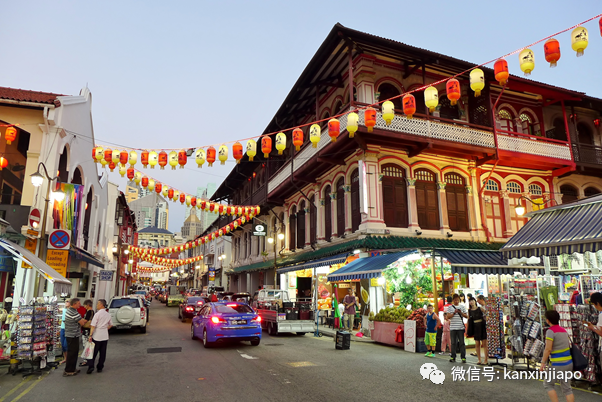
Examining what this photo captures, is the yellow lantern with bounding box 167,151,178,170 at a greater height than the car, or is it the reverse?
the yellow lantern with bounding box 167,151,178,170

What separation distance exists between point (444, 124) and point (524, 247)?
10105mm

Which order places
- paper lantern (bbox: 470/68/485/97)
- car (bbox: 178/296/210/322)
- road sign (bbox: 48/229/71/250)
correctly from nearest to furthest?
paper lantern (bbox: 470/68/485/97)
road sign (bbox: 48/229/71/250)
car (bbox: 178/296/210/322)

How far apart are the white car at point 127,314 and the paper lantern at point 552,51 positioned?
1837cm

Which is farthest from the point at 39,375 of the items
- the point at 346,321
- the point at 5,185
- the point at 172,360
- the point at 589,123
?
the point at 589,123

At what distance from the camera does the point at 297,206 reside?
28.3 meters

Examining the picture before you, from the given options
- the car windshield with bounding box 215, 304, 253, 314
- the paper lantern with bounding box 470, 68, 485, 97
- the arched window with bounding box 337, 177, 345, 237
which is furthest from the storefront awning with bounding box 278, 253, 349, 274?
the paper lantern with bounding box 470, 68, 485, 97

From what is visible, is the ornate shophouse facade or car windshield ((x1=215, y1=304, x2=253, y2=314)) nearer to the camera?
car windshield ((x1=215, y1=304, x2=253, y2=314))

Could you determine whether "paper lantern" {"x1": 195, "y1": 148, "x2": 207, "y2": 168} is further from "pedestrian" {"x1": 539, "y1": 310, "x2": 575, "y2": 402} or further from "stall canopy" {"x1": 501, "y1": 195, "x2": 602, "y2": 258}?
"pedestrian" {"x1": 539, "y1": 310, "x2": 575, "y2": 402}

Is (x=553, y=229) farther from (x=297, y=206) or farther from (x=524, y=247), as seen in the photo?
(x=297, y=206)

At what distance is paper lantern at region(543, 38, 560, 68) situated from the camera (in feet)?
32.7

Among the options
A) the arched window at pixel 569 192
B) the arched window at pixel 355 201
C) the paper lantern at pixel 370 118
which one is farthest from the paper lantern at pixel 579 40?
the arched window at pixel 569 192

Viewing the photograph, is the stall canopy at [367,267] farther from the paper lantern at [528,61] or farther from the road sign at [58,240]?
the road sign at [58,240]

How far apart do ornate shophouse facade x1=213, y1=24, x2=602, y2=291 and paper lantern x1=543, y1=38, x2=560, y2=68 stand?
8.51m

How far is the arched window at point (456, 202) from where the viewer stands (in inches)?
825
